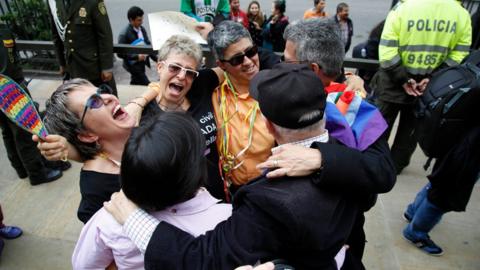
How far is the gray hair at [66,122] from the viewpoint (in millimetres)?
1484

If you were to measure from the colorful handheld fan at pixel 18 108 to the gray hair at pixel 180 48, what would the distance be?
0.75 metres

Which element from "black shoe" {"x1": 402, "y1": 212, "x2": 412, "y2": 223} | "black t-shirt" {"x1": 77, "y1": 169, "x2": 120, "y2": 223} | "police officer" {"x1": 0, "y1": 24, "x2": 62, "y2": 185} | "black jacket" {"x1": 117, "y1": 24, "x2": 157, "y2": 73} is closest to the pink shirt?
"black t-shirt" {"x1": 77, "y1": 169, "x2": 120, "y2": 223}

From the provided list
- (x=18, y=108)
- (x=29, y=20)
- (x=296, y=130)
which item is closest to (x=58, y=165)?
(x=18, y=108)

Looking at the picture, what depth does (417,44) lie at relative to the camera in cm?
284

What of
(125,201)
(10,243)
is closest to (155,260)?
(125,201)

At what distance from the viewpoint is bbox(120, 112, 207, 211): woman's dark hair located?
1.01m

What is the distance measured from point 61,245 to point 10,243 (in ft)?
1.38

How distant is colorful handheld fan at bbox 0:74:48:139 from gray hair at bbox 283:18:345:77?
48.6 inches

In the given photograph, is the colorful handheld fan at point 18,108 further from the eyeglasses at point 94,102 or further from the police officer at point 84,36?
the police officer at point 84,36

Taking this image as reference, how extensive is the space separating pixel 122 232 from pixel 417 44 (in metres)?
2.77

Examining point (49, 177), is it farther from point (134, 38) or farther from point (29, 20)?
point (29, 20)

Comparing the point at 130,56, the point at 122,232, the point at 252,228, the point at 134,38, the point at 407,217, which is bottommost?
the point at 407,217

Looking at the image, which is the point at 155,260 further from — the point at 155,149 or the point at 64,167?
the point at 64,167

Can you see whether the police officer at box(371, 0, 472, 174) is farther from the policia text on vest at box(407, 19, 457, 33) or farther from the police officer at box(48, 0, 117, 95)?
the police officer at box(48, 0, 117, 95)
